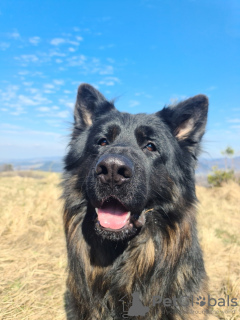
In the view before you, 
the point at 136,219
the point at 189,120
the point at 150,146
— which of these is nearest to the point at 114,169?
the point at 136,219

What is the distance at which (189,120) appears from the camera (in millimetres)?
3273

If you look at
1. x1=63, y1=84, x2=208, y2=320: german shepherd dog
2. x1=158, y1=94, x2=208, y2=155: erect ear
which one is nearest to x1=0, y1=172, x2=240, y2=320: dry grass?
x1=63, y1=84, x2=208, y2=320: german shepherd dog

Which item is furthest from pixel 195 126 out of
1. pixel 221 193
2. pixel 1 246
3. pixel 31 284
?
pixel 221 193

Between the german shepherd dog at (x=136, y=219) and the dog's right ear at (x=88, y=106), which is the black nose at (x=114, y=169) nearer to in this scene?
the german shepherd dog at (x=136, y=219)

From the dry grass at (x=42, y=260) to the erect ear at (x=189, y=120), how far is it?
2139 millimetres

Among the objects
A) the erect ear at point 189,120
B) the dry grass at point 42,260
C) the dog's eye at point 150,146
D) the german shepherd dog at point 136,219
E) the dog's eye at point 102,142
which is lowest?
the dry grass at point 42,260

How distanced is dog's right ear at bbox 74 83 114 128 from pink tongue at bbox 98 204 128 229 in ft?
5.11

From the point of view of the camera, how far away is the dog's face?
233 cm

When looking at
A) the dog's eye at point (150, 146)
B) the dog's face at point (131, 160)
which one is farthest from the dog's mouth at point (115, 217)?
the dog's eye at point (150, 146)

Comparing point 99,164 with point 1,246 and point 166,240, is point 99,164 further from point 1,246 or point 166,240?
point 1,246

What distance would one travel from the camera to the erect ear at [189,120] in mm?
3143

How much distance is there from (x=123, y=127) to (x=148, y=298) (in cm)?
201

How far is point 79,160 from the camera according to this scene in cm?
324

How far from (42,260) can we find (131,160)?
2891 millimetres
